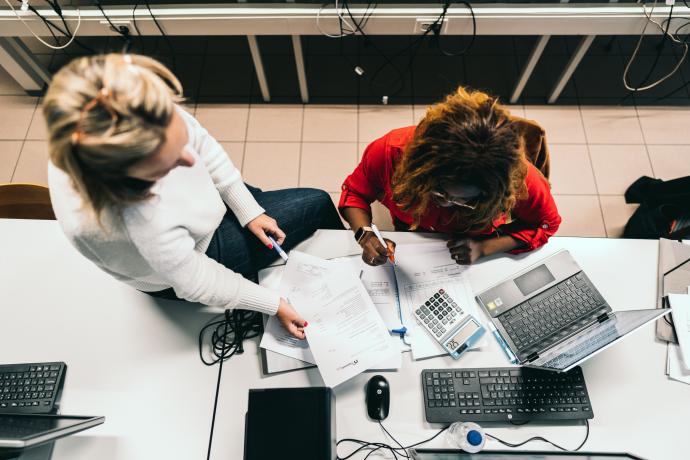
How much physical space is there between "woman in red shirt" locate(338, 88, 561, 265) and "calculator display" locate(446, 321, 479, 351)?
0.21 metres

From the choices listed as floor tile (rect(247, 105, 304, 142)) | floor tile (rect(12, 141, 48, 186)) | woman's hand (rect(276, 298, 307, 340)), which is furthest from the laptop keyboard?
floor tile (rect(12, 141, 48, 186))

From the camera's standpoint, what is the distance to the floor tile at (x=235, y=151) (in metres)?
2.49

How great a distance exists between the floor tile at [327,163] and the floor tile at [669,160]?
5.57 ft

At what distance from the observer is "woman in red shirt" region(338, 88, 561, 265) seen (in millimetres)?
1071

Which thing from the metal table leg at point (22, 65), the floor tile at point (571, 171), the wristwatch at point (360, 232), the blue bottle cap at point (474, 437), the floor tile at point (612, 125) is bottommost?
the blue bottle cap at point (474, 437)

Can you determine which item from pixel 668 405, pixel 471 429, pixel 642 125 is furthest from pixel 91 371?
pixel 642 125

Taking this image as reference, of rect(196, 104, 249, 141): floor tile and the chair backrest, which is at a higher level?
rect(196, 104, 249, 141): floor tile

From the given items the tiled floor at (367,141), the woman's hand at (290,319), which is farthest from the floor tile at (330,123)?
the woman's hand at (290,319)

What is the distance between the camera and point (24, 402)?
1.22 m

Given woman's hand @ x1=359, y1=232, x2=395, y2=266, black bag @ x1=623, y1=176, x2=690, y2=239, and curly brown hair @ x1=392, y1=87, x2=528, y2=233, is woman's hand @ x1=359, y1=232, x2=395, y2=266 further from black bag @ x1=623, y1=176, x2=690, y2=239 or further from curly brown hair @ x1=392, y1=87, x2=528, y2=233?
black bag @ x1=623, y1=176, x2=690, y2=239

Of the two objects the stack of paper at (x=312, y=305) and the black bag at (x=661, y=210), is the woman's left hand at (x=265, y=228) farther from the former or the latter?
the black bag at (x=661, y=210)

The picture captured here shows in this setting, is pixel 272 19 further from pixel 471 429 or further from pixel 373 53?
pixel 471 429

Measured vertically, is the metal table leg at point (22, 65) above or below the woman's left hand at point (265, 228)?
above

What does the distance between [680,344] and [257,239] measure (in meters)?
1.34
